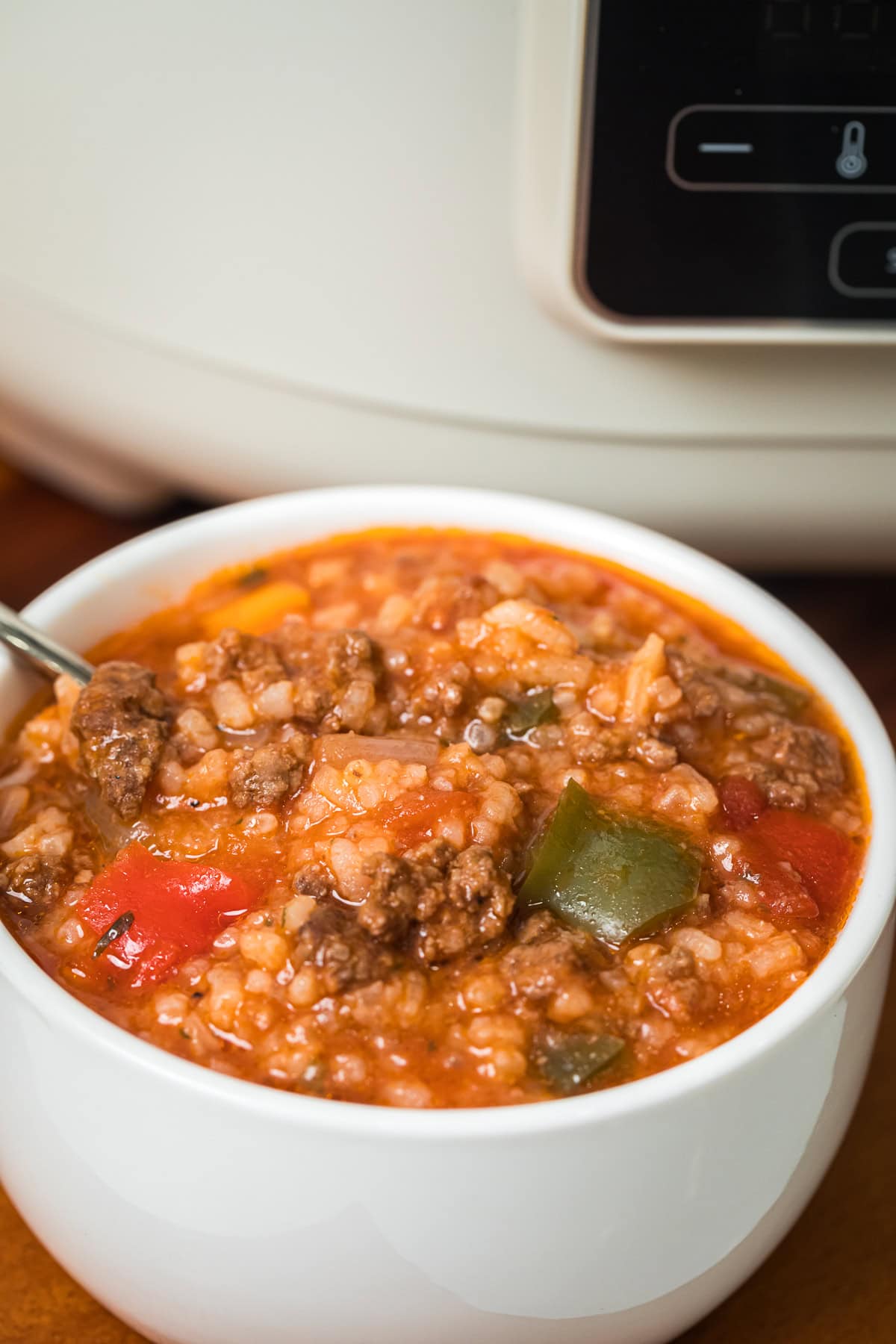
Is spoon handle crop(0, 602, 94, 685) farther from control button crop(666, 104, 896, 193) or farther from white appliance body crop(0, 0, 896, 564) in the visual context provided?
control button crop(666, 104, 896, 193)

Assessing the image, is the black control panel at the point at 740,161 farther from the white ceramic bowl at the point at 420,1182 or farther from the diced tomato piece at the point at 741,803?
the white ceramic bowl at the point at 420,1182

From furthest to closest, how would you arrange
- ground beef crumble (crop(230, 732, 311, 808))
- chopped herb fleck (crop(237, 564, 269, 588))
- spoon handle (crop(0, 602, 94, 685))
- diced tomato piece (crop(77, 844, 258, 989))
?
1. chopped herb fleck (crop(237, 564, 269, 588))
2. spoon handle (crop(0, 602, 94, 685))
3. ground beef crumble (crop(230, 732, 311, 808))
4. diced tomato piece (crop(77, 844, 258, 989))

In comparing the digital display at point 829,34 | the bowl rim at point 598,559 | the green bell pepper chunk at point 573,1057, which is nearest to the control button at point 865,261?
the digital display at point 829,34

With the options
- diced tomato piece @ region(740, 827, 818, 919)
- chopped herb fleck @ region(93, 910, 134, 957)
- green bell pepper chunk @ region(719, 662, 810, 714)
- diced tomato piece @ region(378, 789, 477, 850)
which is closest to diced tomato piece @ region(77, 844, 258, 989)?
chopped herb fleck @ region(93, 910, 134, 957)

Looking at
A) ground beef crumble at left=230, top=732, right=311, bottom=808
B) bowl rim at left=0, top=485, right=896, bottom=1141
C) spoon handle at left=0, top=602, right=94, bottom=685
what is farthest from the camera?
spoon handle at left=0, top=602, right=94, bottom=685

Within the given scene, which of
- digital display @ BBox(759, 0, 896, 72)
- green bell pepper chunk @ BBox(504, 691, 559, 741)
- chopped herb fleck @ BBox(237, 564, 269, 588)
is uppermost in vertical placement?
digital display @ BBox(759, 0, 896, 72)

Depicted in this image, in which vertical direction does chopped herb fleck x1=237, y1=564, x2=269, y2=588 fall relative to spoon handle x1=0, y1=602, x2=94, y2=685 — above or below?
below

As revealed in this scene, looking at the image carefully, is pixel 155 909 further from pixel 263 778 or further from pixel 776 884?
pixel 776 884

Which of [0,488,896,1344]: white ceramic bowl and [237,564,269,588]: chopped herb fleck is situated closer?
[0,488,896,1344]: white ceramic bowl
